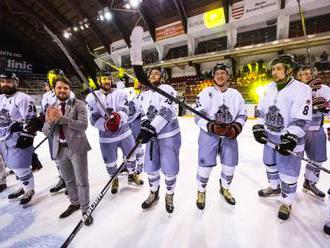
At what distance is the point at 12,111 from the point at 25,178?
36.3 inches

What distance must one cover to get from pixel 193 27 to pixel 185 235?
50.6ft

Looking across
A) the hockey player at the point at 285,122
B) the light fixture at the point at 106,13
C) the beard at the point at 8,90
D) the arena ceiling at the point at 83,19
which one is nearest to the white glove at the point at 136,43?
the hockey player at the point at 285,122

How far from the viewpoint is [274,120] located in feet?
7.97

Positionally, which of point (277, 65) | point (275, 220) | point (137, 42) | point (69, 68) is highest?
point (69, 68)

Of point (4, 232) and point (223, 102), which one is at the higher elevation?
point (223, 102)

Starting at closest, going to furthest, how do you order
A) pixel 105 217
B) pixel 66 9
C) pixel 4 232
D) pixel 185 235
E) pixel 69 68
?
pixel 185 235 → pixel 4 232 → pixel 105 217 → pixel 66 9 → pixel 69 68

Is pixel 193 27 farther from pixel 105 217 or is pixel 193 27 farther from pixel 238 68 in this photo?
pixel 105 217

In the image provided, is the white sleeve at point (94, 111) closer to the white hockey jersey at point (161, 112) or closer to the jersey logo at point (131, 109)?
the white hockey jersey at point (161, 112)

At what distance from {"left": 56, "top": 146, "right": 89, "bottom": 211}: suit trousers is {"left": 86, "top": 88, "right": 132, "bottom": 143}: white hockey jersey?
682mm

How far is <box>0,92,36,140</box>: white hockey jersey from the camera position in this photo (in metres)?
2.87

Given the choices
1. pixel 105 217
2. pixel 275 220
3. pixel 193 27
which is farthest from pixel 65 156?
pixel 193 27

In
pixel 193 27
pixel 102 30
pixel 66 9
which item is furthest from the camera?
pixel 102 30

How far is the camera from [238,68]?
51.0 feet

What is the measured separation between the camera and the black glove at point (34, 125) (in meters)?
2.70
